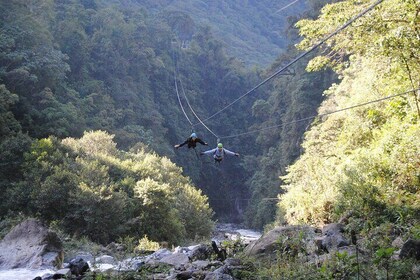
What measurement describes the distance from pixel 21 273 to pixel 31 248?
116cm

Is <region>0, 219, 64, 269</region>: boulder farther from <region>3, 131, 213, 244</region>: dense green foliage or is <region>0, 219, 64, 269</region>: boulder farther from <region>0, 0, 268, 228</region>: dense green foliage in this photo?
<region>0, 0, 268, 228</region>: dense green foliage

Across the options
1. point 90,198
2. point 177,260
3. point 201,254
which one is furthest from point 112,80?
point 177,260

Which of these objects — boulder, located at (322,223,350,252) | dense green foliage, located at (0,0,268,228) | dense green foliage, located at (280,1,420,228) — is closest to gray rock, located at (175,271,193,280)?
boulder, located at (322,223,350,252)

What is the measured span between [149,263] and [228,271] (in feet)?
6.84

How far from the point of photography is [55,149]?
20.5 metres

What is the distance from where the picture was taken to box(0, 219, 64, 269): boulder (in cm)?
969

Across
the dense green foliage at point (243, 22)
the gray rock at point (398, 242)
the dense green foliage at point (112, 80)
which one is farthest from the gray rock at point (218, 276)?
the dense green foliage at point (243, 22)

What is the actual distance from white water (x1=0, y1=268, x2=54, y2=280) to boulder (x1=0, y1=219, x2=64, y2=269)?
22cm

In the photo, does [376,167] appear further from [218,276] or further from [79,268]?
[79,268]

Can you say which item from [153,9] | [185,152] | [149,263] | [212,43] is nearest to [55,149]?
[149,263]

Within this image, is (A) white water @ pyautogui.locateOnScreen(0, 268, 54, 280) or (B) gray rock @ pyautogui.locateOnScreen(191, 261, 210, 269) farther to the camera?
(A) white water @ pyautogui.locateOnScreen(0, 268, 54, 280)

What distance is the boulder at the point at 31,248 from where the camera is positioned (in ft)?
31.8

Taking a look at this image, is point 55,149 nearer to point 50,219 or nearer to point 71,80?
point 50,219

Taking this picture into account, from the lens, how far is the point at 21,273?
356 inches
